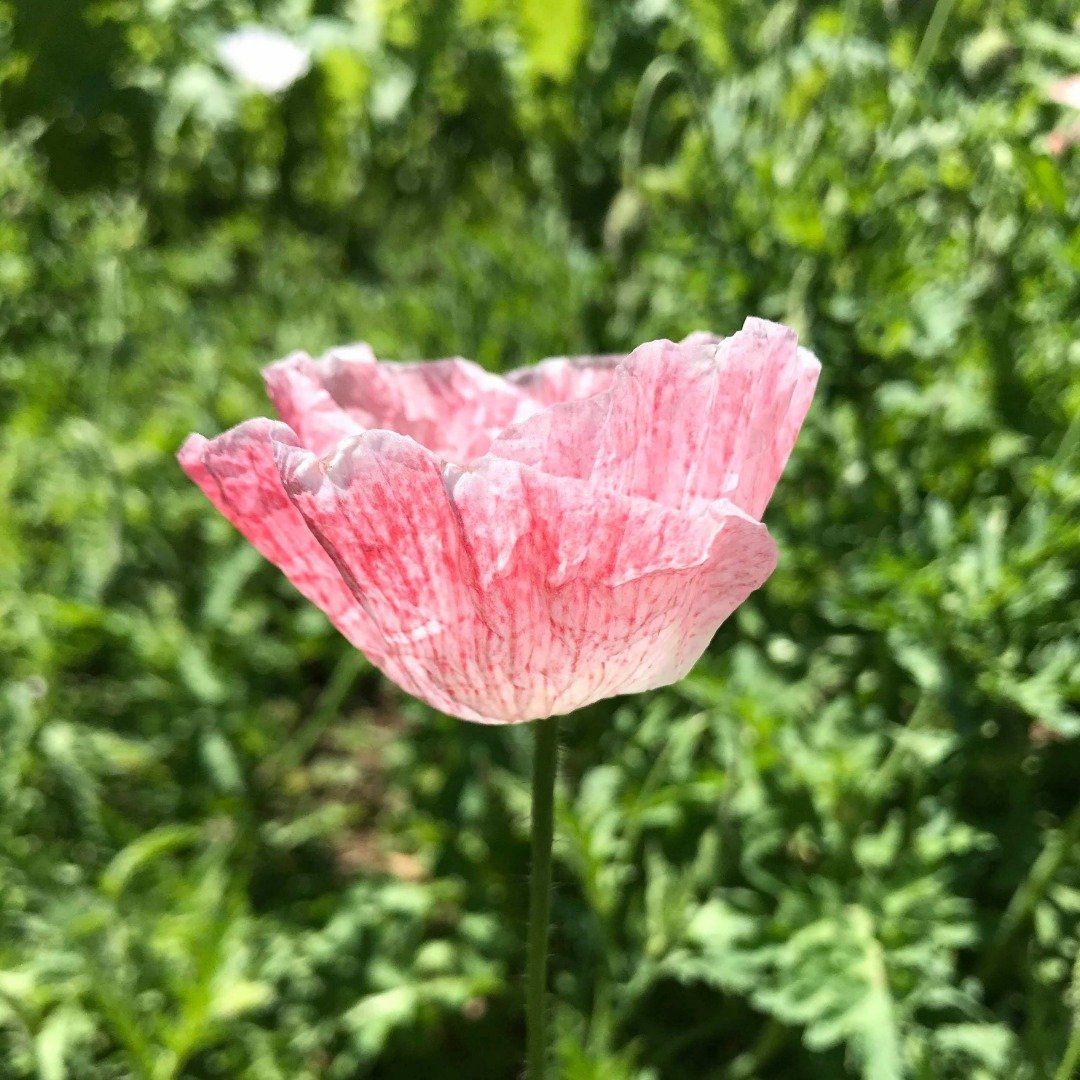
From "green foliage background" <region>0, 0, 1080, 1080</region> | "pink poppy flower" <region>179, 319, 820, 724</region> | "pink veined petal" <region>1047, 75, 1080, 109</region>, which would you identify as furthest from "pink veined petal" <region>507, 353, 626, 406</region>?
"pink veined petal" <region>1047, 75, 1080, 109</region>

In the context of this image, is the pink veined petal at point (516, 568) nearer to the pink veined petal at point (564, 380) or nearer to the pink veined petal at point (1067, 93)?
the pink veined petal at point (564, 380)

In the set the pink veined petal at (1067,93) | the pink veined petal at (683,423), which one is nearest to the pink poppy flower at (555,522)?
the pink veined petal at (683,423)

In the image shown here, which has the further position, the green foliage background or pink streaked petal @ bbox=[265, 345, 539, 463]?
the green foliage background

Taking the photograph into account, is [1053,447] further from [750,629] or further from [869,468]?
[750,629]

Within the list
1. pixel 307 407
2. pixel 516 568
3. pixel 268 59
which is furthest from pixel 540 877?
pixel 268 59

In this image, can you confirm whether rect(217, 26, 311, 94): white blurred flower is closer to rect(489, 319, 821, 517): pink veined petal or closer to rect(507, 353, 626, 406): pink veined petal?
rect(507, 353, 626, 406): pink veined petal

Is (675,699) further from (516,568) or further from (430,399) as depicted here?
(516,568)
